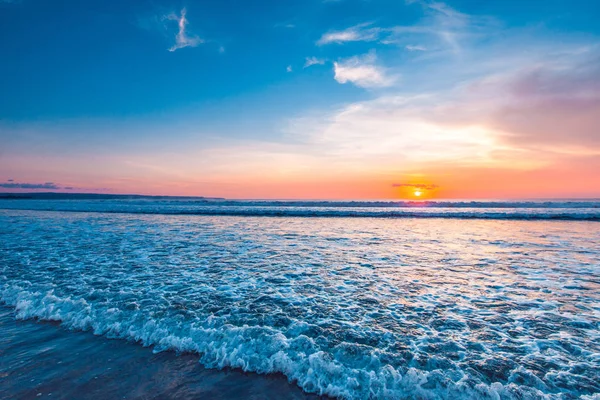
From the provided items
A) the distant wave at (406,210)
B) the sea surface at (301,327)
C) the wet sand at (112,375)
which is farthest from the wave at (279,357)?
the distant wave at (406,210)

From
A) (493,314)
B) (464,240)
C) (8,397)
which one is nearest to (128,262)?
(8,397)

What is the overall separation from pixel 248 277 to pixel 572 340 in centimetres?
730

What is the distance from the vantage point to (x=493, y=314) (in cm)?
601

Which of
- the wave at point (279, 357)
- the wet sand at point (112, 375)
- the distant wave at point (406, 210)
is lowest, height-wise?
the wet sand at point (112, 375)

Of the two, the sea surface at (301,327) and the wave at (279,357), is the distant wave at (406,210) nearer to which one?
the sea surface at (301,327)

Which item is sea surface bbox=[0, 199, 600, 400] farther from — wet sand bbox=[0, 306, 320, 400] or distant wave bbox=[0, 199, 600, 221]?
distant wave bbox=[0, 199, 600, 221]

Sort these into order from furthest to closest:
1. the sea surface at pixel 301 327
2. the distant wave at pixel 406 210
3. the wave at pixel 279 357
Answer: the distant wave at pixel 406 210, the sea surface at pixel 301 327, the wave at pixel 279 357

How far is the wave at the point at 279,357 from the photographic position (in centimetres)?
383

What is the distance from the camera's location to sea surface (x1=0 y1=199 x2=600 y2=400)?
4.01 meters

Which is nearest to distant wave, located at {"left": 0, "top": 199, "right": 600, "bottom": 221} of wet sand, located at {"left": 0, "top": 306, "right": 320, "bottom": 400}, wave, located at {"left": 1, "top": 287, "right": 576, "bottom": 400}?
wave, located at {"left": 1, "top": 287, "right": 576, "bottom": 400}

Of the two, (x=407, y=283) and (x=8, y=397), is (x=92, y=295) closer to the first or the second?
(x=8, y=397)

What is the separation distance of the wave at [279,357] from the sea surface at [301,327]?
22 mm

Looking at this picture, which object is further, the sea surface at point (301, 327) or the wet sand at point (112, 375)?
the sea surface at point (301, 327)

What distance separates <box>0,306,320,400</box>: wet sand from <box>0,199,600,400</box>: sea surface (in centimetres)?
2
